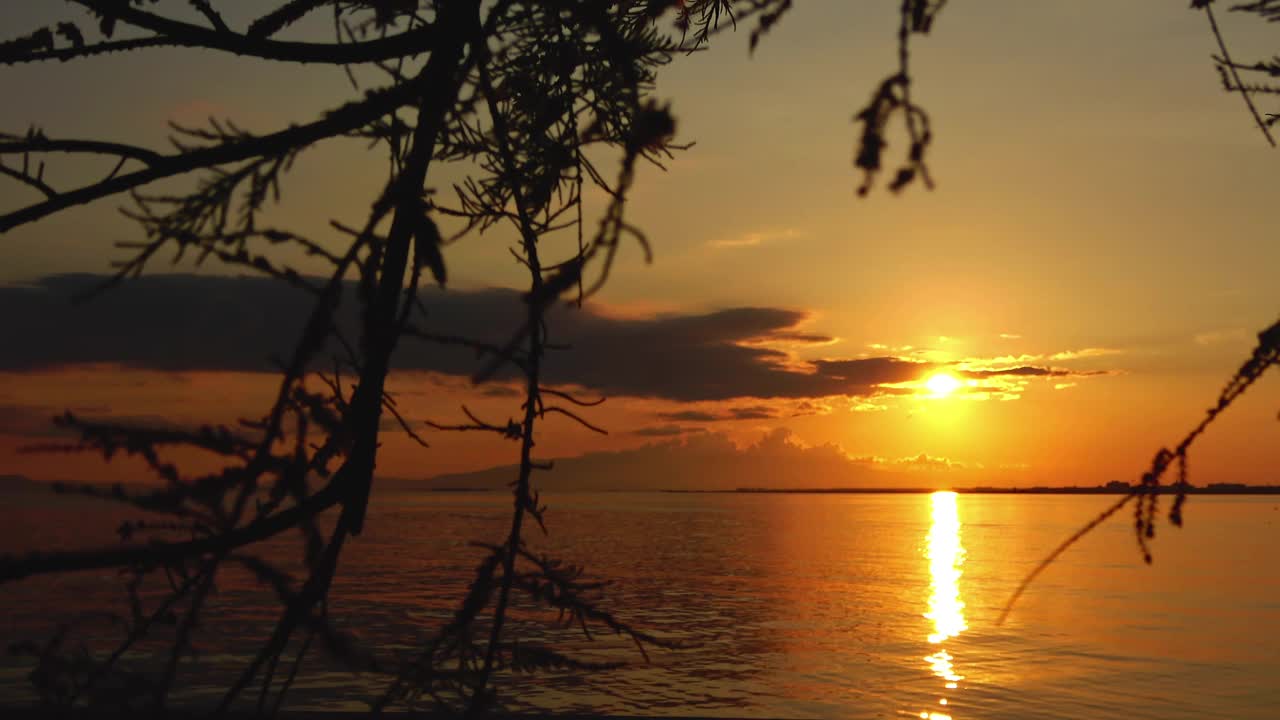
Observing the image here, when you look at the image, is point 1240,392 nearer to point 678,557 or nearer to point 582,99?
point 582,99

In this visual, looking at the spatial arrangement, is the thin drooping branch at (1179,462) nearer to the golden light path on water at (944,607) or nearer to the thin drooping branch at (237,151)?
the thin drooping branch at (237,151)

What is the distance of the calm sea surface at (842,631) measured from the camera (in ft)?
57.6

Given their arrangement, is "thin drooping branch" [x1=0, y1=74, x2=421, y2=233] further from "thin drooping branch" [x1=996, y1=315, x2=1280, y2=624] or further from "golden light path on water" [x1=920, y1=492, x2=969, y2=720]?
"golden light path on water" [x1=920, y1=492, x2=969, y2=720]

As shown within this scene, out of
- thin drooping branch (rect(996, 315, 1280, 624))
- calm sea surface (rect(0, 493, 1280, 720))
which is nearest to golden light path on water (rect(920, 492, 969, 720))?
calm sea surface (rect(0, 493, 1280, 720))

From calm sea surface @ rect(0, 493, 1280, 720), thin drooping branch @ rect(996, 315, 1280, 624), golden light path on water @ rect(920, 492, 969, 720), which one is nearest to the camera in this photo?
thin drooping branch @ rect(996, 315, 1280, 624)

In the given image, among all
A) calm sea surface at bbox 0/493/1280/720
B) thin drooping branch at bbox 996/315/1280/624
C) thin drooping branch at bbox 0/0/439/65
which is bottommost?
calm sea surface at bbox 0/493/1280/720

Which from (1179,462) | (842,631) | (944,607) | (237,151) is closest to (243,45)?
(237,151)

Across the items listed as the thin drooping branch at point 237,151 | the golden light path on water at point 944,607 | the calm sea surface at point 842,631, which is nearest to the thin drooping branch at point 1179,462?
the thin drooping branch at point 237,151

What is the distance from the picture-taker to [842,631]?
25094mm

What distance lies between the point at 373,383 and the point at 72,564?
1.86 feet

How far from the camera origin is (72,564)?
1.68m

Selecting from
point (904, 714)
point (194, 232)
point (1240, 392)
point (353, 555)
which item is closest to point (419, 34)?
point (194, 232)

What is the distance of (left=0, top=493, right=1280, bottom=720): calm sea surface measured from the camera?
57.6 feet

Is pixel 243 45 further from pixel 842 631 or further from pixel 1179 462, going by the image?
pixel 842 631
